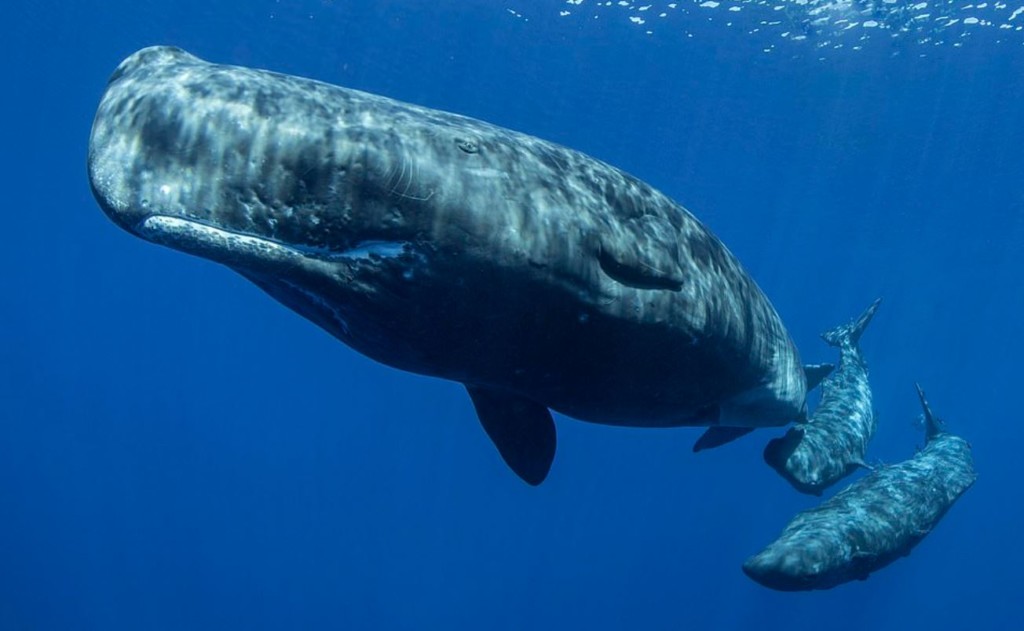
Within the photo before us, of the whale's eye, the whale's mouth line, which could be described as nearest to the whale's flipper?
the whale's eye

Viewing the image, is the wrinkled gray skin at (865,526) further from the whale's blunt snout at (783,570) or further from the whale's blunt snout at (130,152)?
the whale's blunt snout at (130,152)

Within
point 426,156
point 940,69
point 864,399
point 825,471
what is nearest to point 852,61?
point 940,69

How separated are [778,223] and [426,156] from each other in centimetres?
7217

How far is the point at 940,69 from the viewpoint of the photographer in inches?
1481

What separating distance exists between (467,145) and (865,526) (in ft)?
36.7

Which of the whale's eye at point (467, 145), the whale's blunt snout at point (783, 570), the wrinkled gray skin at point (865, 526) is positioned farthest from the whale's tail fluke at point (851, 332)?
the whale's eye at point (467, 145)

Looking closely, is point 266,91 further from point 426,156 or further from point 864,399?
point 864,399

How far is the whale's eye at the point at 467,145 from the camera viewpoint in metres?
4.83

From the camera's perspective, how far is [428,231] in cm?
450

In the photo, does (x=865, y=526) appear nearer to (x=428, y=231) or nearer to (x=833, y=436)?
(x=833, y=436)

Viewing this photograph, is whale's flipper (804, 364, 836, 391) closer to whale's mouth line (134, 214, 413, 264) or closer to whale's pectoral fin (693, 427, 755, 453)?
whale's pectoral fin (693, 427, 755, 453)

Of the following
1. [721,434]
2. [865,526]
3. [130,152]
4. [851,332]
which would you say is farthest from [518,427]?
[851,332]

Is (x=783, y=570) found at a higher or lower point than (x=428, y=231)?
lower

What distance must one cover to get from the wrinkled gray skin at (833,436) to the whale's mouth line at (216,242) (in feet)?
30.3
